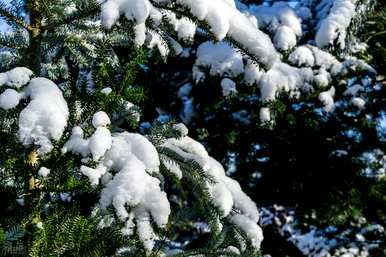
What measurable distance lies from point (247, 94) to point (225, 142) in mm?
559

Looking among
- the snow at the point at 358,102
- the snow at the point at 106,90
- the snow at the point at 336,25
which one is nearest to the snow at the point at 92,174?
the snow at the point at 106,90

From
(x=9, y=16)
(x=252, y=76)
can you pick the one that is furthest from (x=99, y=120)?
(x=252, y=76)

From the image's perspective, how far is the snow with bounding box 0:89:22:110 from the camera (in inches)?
65.7

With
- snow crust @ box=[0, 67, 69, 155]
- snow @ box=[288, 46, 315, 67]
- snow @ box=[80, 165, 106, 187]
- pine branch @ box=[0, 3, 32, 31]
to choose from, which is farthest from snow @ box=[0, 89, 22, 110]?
snow @ box=[288, 46, 315, 67]

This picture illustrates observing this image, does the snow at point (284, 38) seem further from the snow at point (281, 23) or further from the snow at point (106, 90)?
the snow at point (106, 90)

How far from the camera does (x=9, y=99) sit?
5.52 ft

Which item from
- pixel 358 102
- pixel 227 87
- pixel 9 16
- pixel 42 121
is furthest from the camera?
pixel 358 102

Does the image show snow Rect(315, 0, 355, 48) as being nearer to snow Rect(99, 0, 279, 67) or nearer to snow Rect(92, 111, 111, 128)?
snow Rect(99, 0, 279, 67)

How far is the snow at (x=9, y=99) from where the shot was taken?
1669mm

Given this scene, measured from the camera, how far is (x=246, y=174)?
5059mm

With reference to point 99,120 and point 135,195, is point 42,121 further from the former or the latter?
point 135,195

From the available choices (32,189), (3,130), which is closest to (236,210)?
(32,189)

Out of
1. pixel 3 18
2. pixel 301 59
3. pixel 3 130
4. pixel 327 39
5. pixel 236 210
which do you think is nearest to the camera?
pixel 3 130

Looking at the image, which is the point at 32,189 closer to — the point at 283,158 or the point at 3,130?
the point at 3,130
